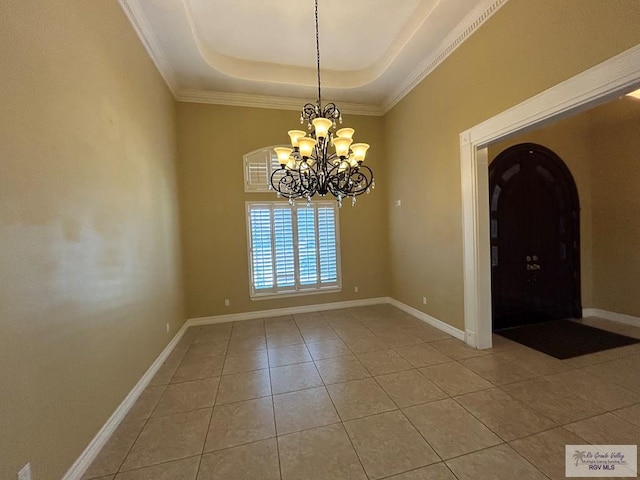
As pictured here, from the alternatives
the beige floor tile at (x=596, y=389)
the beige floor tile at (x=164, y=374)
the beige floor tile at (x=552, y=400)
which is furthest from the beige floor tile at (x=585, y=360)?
the beige floor tile at (x=164, y=374)

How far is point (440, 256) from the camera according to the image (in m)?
3.78

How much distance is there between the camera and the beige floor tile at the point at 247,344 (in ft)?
11.4

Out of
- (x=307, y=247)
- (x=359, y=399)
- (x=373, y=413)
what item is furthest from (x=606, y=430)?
(x=307, y=247)

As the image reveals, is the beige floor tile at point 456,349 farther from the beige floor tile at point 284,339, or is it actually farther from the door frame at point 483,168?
the beige floor tile at point 284,339

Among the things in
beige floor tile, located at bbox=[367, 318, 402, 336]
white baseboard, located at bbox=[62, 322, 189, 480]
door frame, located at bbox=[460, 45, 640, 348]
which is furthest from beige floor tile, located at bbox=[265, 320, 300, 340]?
door frame, located at bbox=[460, 45, 640, 348]

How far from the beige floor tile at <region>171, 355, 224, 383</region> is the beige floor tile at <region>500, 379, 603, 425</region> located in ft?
9.76

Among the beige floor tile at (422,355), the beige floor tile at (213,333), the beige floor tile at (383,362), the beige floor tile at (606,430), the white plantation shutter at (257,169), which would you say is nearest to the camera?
the beige floor tile at (606,430)

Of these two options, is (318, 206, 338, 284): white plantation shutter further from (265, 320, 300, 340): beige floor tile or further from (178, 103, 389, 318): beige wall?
(265, 320, 300, 340): beige floor tile

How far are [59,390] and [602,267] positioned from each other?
6.57 m

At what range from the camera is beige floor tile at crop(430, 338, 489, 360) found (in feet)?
9.97

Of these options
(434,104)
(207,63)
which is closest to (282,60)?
(207,63)

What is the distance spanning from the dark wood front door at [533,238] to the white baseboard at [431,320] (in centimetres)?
75

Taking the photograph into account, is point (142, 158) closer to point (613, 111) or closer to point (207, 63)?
point (207, 63)

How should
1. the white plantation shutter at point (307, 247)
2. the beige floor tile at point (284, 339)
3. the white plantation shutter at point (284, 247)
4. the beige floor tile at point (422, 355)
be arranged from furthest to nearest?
the white plantation shutter at point (307, 247) < the white plantation shutter at point (284, 247) < the beige floor tile at point (284, 339) < the beige floor tile at point (422, 355)
